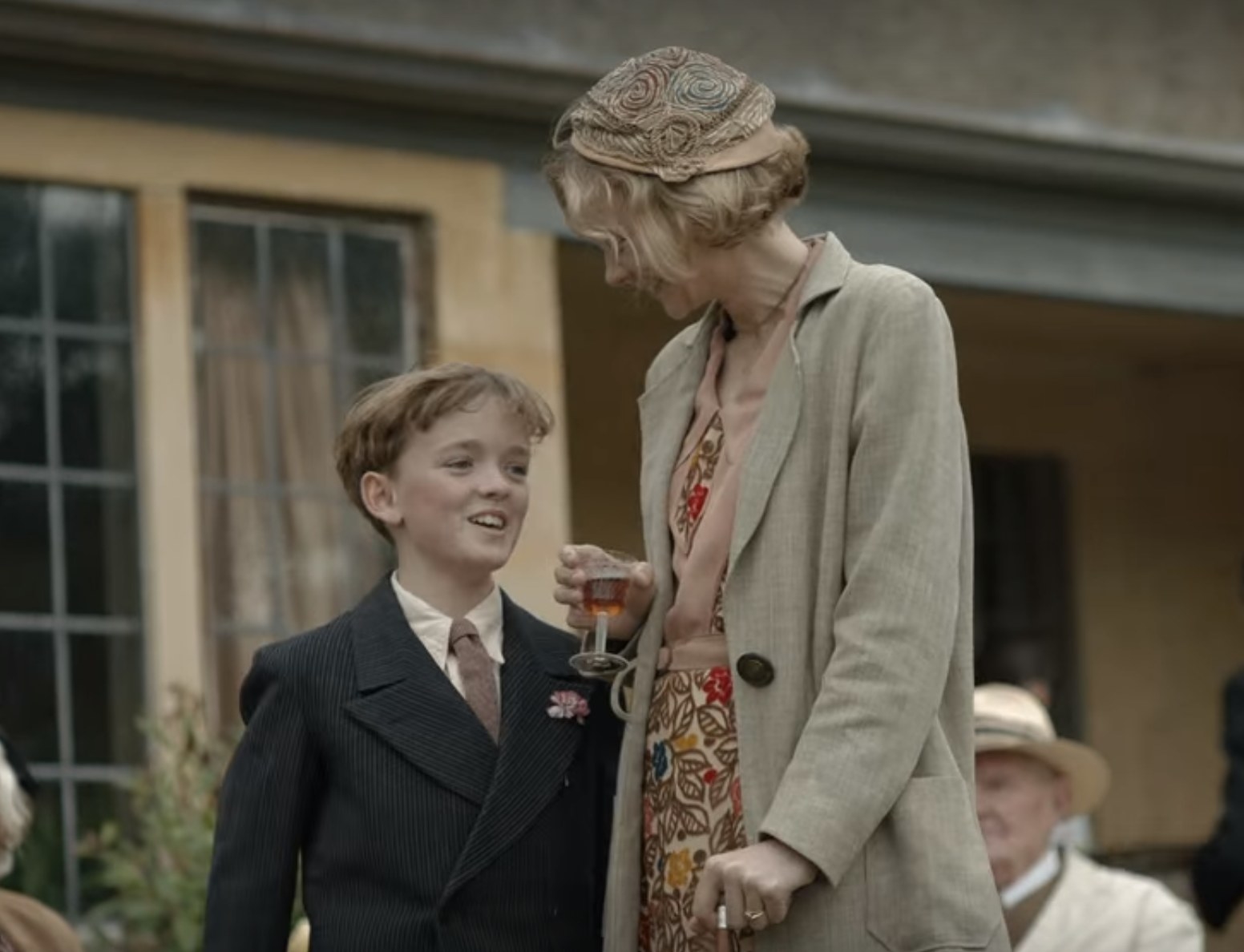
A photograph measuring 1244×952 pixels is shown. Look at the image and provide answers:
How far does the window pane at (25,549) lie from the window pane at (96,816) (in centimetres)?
49

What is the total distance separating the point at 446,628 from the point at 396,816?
342 mm

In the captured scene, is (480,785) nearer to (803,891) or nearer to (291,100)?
(803,891)

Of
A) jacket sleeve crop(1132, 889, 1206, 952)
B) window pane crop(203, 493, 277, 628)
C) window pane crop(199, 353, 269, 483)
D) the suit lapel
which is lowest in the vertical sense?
jacket sleeve crop(1132, 889, 1206, 952)

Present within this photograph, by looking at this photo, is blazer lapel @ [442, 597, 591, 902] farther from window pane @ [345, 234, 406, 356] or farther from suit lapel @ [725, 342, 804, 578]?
window pane @ [345, 234, 406, 356]

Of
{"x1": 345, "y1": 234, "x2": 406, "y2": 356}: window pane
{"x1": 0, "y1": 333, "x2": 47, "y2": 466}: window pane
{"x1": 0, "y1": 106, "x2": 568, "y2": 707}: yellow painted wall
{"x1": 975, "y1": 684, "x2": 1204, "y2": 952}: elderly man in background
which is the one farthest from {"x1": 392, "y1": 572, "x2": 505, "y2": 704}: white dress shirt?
{"x1": 345, "y1": 234, "x2": 406, "y2": 356}: window pane

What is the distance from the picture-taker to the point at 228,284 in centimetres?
924

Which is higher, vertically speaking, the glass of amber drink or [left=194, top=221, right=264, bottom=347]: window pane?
[left=194, top=221, right=264, bottom=347]: window pane

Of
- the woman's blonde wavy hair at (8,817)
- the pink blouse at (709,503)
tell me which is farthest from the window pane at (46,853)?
the pink blouse at (709,503)

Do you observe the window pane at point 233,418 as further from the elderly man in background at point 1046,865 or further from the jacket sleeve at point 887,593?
the jacket sleeve at point 887,593

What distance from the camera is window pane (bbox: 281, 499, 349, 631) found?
9.28 m

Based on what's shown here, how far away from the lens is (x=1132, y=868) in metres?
12.7

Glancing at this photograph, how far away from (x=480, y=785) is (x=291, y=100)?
4.57 m

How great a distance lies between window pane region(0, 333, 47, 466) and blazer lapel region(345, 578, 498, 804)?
395cm

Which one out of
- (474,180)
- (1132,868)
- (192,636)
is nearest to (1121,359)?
(1132,868)
